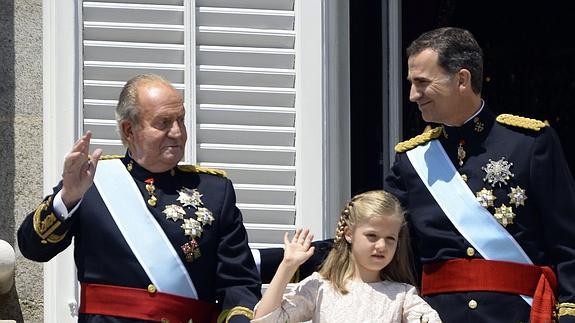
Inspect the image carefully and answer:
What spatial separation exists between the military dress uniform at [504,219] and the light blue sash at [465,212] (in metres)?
0.02

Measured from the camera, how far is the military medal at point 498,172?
5.97 metres

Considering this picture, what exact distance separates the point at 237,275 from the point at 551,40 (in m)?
2.79

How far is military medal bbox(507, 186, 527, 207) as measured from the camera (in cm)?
595

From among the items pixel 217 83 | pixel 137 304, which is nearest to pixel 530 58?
pixel 217 83

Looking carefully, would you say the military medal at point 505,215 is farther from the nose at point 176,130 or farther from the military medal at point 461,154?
the nose at point 176,130

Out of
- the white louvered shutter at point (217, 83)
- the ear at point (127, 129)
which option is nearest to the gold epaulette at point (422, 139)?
the white louvered shutter at point (217, 83)

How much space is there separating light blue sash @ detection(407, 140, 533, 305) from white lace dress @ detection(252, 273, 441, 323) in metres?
0.25

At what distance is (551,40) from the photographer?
8.21 meters

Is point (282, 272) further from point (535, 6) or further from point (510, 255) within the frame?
point (535, 6)

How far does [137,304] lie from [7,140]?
116 cm

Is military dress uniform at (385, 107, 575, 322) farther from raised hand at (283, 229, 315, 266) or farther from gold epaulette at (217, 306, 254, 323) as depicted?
gold epaulette at (217, 306, 254, 323)

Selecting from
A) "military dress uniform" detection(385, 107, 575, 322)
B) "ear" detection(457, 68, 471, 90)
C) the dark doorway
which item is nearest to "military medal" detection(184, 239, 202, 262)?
"military dress uniform" detection(385, 107, 575, 322)

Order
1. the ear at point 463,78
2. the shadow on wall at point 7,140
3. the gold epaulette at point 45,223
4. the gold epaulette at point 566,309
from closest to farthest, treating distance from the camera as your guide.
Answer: the gold epaulette at point 45,223 → the gold epaulette at point 566,309 → the ear at point 463,78 → the shadow on wall at point 7,140

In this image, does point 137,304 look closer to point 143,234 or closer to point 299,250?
point 143,234
